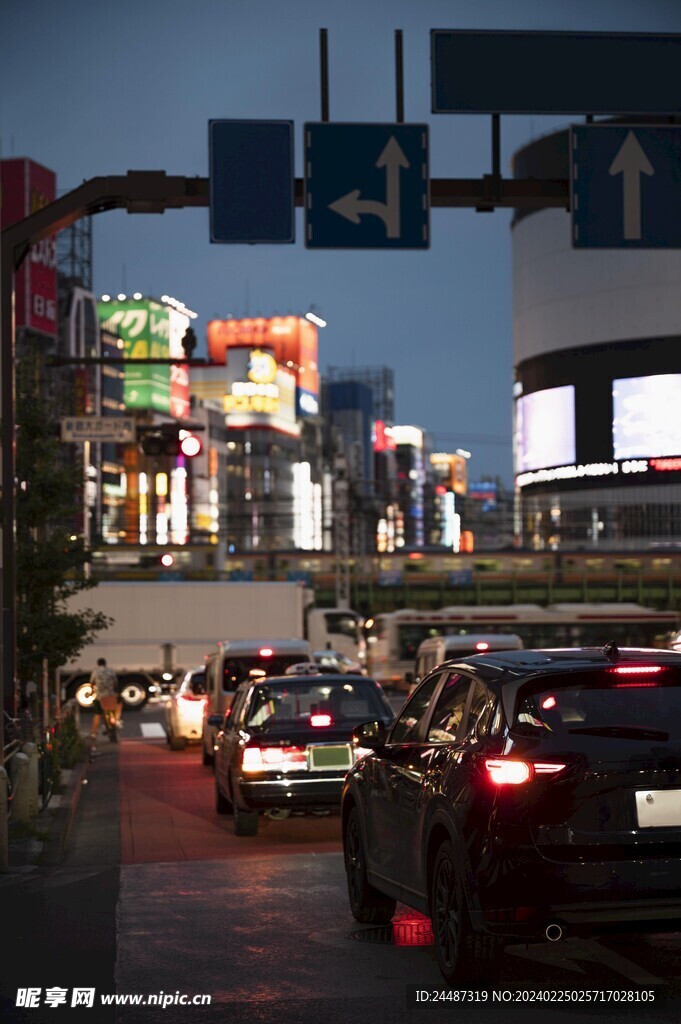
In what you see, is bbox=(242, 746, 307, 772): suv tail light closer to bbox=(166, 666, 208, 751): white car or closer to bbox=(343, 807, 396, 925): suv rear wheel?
bbox=(343, 807, 396, 925): suv rear wheel

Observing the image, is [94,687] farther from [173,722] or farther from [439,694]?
[439,694]

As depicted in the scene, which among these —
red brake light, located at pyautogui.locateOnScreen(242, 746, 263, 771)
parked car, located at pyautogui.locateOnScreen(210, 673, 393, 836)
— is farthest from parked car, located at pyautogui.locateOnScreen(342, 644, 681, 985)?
red brake light, located at pyautogui.locateOnScreen(242, 746, 263, 771)

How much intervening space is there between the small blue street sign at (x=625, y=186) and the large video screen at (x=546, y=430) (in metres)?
65.9

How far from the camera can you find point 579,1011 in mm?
7258

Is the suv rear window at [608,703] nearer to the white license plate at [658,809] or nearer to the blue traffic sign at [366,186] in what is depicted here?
the white license plate at [658,809]

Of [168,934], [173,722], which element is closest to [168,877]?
[168,934]

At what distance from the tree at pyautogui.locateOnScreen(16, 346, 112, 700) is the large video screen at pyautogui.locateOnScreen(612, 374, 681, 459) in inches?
2183

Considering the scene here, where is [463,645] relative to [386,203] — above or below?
below

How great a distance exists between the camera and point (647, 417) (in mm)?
79312

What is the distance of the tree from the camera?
23.8 meters

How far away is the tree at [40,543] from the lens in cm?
2377

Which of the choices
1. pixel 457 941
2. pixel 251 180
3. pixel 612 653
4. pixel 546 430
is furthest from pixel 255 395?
pixel 457 941

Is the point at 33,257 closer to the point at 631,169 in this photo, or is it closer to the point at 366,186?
the point at 366,186

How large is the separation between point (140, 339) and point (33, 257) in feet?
233
